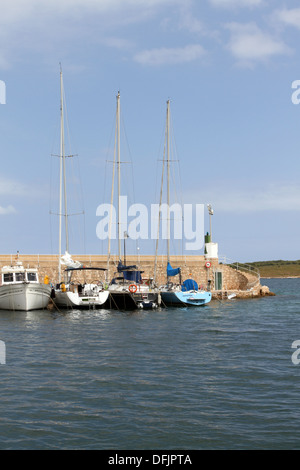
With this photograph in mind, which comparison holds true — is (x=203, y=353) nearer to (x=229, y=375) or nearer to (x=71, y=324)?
(x=229, y=375)

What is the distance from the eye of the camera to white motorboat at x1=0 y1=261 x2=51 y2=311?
4200cm

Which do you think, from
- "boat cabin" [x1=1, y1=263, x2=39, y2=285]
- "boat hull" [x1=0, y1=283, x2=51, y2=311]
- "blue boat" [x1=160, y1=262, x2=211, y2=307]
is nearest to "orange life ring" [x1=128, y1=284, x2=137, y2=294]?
"blue boat" [x1=160, y1=262, x2=211, y2=307]

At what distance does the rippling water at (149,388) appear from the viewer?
12820mm

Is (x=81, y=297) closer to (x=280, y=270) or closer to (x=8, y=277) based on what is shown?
(x=8, y=277)

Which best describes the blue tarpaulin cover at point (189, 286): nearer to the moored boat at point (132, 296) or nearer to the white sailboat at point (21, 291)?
the moored boat at point (132, 296)

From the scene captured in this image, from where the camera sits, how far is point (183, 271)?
64.6 meters

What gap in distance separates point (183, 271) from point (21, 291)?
2685 centimetres

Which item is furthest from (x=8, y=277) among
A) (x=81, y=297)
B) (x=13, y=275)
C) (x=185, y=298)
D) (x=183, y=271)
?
(x=183, y=271)

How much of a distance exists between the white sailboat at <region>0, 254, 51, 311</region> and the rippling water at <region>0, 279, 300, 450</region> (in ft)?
32.7

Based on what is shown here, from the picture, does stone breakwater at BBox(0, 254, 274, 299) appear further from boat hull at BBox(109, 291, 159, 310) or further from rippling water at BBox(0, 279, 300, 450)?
rippling water at BBox(0, 279, 300, 450)

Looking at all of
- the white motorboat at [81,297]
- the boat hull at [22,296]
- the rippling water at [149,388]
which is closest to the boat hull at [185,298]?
the white motorboat at [81,297]

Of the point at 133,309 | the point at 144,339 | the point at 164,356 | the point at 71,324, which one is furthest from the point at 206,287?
the point at 164,356

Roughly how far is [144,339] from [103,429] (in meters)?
14.6
